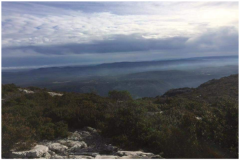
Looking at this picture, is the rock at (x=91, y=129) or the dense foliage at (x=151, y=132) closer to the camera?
the dense foliage at (x=151, y=132)

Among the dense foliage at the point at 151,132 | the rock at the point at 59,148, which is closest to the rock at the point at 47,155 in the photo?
the rock at the point at 59,148

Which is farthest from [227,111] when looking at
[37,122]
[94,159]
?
[37,122]

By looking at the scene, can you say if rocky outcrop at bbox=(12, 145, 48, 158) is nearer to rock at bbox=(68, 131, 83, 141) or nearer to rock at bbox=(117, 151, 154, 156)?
rock at bbox=(68, 131, 83, 141)

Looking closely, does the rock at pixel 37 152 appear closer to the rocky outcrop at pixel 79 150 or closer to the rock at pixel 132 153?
the rocky outcrop at pixel 79 150

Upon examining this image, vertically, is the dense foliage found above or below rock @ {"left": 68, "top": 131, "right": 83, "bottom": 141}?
above

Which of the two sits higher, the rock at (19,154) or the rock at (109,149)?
the rock at (19,154)

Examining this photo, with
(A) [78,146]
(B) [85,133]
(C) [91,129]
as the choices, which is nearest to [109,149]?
(A) [78,146]

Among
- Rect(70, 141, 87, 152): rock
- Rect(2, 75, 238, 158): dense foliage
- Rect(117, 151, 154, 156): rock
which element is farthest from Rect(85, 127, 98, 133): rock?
Rect(117, 151, 154, 156): rock

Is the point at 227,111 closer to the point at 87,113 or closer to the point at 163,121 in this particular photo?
the point at 163,121
